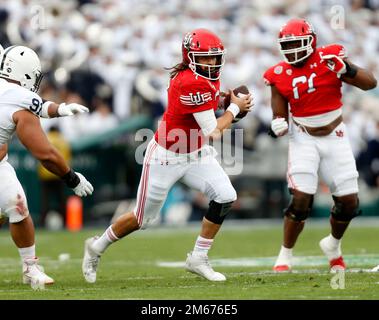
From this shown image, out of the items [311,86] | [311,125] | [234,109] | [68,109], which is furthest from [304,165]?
[68,109]

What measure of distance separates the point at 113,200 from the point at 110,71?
2175 millimetres

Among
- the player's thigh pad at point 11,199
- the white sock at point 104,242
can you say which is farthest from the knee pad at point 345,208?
the player's thigh pad at point 11,199

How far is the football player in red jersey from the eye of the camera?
7.34 metres

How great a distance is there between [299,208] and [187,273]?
40.1 inches

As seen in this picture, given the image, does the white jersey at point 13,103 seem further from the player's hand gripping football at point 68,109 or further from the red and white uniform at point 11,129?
the player's hand gripping football at point 68,109

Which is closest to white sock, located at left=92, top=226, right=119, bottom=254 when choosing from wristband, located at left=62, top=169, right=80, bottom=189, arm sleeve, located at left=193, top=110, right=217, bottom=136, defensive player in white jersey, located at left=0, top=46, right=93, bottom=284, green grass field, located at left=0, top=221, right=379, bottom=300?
green grass field, located at left=0, top=221, right=379, bottom=300

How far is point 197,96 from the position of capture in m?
6.66

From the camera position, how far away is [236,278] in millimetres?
7000

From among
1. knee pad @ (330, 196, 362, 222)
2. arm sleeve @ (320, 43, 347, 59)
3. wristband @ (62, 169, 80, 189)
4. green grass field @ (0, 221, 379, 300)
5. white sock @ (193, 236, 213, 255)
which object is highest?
arm sleeve @ (320, 43, 347, 59)

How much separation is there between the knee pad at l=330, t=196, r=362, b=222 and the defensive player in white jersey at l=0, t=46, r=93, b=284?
6.40 ft

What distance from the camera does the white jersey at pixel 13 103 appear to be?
643 centimetres

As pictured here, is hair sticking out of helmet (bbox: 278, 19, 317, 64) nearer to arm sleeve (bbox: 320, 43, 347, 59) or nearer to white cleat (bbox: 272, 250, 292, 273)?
arm sleeve (bbox: 320, 43, 347, 59)

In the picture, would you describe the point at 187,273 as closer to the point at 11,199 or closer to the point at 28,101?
the point at 11,199
